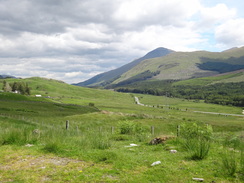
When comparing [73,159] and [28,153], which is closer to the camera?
[73,159]

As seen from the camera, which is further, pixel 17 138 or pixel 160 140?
pixel 160 140

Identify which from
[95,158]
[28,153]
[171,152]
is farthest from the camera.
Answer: [171,152]

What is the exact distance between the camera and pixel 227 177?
25.2ft

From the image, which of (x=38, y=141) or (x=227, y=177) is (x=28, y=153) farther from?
(x=227, y=177)

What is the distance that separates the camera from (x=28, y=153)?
10930 mm

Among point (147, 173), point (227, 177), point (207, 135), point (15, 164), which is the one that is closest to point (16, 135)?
point (15, 164)

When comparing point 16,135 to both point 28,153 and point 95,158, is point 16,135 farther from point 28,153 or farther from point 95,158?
point 95,158

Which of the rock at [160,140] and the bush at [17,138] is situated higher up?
the bush at [17,138]

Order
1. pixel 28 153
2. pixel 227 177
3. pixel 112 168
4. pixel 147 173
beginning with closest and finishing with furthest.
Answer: pixel 227 177
pixel 147 173
pixel 112 168
pixel 28 153

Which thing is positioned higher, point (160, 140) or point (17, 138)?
point (17, 138)

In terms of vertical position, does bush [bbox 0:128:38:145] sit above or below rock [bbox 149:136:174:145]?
above

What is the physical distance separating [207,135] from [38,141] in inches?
578

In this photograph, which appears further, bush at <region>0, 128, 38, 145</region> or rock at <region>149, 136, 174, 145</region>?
rock at <region>149, 136, 174, 145</region>

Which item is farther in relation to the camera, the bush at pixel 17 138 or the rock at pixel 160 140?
the rock at pixel 160 140
